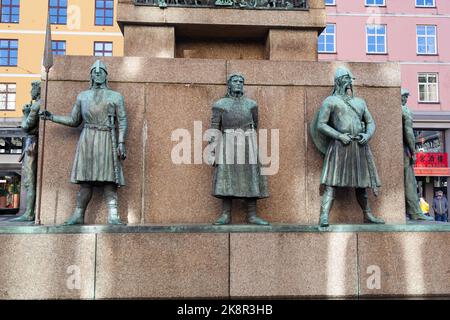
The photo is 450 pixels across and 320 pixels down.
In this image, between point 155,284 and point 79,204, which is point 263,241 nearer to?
point 155,284

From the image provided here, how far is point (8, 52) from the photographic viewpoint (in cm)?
3819

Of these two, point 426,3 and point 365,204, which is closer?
point 365,204

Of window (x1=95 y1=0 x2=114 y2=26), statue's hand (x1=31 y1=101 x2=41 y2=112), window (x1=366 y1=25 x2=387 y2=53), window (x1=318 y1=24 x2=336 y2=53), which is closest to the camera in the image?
statue's hand (x1=31 y1=101 x2=41 y2=112)

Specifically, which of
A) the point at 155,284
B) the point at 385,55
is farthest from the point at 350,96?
the point at 385,55

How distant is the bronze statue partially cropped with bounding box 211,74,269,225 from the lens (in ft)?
23.6

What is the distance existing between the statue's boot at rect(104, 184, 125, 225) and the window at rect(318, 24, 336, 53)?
3073 cm

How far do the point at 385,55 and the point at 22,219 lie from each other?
1286 inches

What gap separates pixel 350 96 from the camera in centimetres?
762

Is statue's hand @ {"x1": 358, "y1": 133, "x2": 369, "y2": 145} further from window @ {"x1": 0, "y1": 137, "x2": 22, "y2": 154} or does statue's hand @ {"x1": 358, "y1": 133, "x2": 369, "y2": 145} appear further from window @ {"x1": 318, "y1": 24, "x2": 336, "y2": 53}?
window @ {"x1": 0, "y1": 137, "x2": 22, "y2": 154}

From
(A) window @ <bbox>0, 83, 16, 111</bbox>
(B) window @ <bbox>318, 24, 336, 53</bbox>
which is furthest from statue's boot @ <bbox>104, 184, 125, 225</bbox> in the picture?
(A) window @ <bbox>0, 83, 16, 111</bbox>

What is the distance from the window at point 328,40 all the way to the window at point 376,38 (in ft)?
8.54

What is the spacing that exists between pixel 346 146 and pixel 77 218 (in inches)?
165

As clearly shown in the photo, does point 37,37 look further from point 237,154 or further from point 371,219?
point 371,219

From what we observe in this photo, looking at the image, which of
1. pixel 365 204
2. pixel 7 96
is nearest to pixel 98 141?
pixel 365 204
